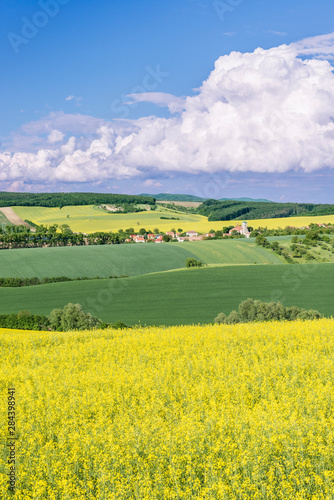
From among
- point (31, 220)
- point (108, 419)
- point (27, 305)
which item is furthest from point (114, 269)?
point (31, 220)

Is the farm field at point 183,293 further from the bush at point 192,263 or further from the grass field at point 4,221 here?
the grass field at point 4,221

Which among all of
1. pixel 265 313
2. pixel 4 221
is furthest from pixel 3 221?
pixel 265 313

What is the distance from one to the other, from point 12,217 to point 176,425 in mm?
143840

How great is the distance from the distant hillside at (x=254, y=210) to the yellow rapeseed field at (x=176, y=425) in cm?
14494

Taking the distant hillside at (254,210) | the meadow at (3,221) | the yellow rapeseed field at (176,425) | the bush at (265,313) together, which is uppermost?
the distant hillside at (254,210)

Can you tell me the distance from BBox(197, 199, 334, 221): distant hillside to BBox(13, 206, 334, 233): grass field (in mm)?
9007

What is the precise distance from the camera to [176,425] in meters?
8.47

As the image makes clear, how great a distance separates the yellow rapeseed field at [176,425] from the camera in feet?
21.6

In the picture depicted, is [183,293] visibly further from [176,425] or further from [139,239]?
[139,239]

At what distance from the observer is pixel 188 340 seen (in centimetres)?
1670

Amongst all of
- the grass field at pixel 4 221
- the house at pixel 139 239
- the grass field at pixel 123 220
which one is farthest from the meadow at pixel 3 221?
the house at pixel 139 239

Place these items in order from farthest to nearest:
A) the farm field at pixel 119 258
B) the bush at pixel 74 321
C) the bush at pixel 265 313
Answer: the farm field at pixel 119 258 → the bush at pixel 74 321 → the bush at pixel 265 313

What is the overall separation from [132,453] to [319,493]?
3015mm

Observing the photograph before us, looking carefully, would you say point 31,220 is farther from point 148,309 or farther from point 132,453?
point 132,453
